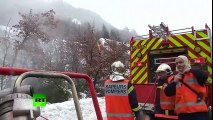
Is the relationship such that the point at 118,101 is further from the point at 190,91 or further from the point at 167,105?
the point at 190,91

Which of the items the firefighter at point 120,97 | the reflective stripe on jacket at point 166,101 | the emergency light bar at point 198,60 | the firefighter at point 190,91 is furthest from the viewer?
the emergency light bar at point 198,60

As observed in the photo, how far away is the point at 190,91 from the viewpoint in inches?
159

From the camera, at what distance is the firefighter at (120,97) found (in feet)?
14.0

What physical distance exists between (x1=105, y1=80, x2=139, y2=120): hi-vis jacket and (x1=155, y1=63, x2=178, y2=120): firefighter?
0.60 m

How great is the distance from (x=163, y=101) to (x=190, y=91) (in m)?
0.74

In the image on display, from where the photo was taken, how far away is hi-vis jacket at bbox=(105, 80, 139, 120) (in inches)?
171

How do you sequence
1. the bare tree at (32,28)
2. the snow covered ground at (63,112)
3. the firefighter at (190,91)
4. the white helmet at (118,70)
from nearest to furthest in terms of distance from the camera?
the firefighter at (190,91) → the white helmet at (118,70) → the snow covered ground at (63,112) → the bare tree at (32,28)

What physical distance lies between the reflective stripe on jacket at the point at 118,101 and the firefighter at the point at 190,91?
2.24 ft

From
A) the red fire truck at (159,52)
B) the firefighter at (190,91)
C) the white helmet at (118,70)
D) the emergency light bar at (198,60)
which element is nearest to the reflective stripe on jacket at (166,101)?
the firefighter at (190,91)

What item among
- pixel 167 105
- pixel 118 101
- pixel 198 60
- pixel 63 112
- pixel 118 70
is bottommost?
pixel 63 112

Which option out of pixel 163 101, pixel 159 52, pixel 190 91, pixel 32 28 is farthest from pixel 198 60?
pixel 32 28

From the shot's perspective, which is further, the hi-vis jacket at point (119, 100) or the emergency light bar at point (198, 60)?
the emergency light bar at point (198, 60)

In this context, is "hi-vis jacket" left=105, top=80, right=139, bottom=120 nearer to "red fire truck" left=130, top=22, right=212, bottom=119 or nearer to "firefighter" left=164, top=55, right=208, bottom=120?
"firefighter" left=164, top=55, right=208, bottom=120

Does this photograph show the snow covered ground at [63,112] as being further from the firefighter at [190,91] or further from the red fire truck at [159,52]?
the firefighter at [190,91]
